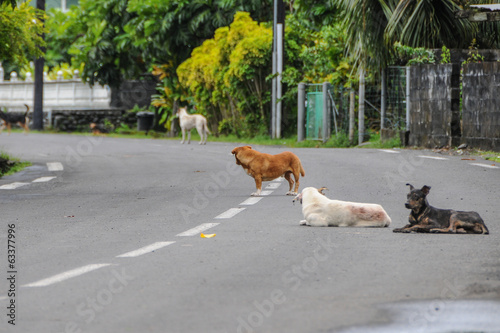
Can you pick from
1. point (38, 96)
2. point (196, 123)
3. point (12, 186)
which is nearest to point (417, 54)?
point (196, 123)

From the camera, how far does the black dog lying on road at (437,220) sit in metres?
8.64

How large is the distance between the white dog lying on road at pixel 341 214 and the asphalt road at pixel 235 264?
167 mm

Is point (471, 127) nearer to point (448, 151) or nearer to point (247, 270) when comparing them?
point (448, 151)

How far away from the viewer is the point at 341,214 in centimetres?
922

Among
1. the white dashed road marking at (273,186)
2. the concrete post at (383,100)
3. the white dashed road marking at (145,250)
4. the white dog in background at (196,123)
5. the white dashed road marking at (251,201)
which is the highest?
the concrete post at (383,100)

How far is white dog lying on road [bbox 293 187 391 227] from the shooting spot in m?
9.18

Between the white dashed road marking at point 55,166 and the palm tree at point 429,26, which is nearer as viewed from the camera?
the white dashed road marking at point 55,166

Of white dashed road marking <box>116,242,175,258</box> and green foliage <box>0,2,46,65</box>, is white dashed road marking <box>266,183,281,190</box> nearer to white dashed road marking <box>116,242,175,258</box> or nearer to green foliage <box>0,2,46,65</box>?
white dashed road marking <box>116,242,175,258</box>

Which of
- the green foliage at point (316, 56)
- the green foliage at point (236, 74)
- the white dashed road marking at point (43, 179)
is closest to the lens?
the white dashed road marking at point (43, 179)

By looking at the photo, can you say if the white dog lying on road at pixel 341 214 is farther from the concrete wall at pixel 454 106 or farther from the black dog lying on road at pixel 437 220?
the concrete wall at pixel 454 106

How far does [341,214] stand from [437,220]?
0.97m

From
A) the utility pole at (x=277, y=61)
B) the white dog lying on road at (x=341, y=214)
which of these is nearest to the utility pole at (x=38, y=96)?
the utility pole at (x=277, y=61)

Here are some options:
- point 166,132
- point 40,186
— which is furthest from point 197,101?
point 40,186

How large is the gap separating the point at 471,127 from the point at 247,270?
15.9 meters
